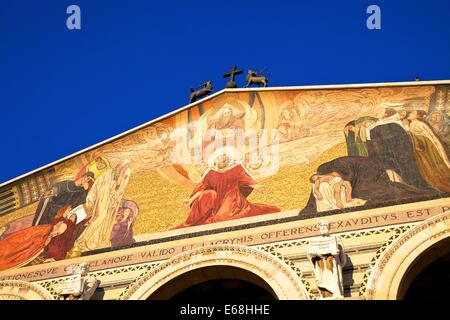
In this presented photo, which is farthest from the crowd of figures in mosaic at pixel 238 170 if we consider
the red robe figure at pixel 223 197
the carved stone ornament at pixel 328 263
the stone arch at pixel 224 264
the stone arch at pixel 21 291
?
the carved stone ornament at pixel 328 263

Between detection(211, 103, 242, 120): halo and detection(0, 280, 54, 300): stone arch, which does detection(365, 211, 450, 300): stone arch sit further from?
detection(0, 280, 54, 300): stone arch

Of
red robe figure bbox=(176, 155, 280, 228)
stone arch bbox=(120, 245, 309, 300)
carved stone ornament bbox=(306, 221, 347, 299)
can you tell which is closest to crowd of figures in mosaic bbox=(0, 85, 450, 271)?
red robe figure bbox=(176, 155, 280, 228)

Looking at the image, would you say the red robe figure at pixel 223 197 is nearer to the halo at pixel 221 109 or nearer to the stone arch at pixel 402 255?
the halo at pixel 221 109

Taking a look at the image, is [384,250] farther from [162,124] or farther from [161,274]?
[162,124]

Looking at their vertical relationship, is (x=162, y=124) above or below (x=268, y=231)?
above

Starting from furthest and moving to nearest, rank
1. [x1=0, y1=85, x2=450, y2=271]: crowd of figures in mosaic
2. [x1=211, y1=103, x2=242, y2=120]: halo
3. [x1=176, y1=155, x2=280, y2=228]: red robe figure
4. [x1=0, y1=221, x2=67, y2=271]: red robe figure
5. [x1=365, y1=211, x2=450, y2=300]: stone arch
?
[x1=211, y1=103, x2=242, y2=120]: halo → [x1=0, y1=221, x2=67, y2=271]: red robe figure → [x1=176, y1=155, x2=280, y2=228]: red robe figure → [x1=0, y1=85, x2=450, y2=271]: crowd of figures in mosaic → [x1=365, y1=211, x2=450, y2=300]: stone arch

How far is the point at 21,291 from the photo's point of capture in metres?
13.5

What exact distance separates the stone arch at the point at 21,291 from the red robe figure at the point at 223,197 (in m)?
2.65

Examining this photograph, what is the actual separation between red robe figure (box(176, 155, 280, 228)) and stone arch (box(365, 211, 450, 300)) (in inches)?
88.4

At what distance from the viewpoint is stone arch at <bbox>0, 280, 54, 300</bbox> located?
43.7 ft

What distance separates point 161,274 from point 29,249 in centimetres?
313
